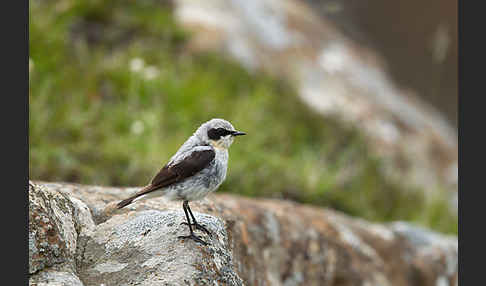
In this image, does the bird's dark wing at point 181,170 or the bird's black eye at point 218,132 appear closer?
the bird's dark wing at point 181,170

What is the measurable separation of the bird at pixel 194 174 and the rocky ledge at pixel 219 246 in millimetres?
178

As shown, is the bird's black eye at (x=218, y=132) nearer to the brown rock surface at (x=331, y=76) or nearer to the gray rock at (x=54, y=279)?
the gray rock at (x=54, y=279)

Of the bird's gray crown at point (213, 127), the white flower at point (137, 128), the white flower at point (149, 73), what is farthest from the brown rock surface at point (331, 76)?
the bird's gray crown at point (213, 127)

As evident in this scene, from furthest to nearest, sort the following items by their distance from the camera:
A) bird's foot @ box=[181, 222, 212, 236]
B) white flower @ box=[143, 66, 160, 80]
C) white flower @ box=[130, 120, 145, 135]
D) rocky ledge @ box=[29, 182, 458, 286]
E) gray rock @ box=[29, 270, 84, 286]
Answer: white flower @ box=[143, 66, 160, 80] < white flower @ box=[130, 120, 145, 135] < bird's foot @ box=[181, 222, 212, 236] < rocky ledge @ box=[29, 182, 458, 286] < gray rock @ box=[29, 270, 84, 286]

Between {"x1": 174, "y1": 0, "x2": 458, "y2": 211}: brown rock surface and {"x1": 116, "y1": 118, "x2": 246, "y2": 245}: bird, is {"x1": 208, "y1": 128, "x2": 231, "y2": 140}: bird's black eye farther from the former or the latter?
{"x1": 174, "y1": 0, "x2": 458, "y2": 211}: brown rock surface

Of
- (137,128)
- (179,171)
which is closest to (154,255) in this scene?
(179,171)

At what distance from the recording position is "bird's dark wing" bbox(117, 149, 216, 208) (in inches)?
151

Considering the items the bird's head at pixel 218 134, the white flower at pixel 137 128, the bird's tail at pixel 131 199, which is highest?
the white flower at pixel 137 128

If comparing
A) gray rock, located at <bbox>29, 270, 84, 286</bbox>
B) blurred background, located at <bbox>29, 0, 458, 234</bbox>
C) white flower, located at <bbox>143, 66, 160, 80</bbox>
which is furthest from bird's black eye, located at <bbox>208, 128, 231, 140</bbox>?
white flower, located at <bbox>143, 66, 160, 80</bbox>

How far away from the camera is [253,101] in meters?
9.70

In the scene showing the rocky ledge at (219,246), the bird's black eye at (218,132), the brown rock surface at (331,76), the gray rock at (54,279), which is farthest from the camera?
the brown rock surface at (331,76)

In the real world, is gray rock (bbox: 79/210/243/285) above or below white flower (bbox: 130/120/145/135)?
below

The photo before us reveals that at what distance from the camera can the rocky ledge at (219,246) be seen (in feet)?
10.8

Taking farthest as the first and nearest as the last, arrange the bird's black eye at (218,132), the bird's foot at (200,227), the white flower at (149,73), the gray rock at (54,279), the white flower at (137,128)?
the white flower at (149,73) → the white flower at (137,128) → the bird's black eye at (218,132) → the bird's foot at (200,227) → the gray rock at (54,279)
